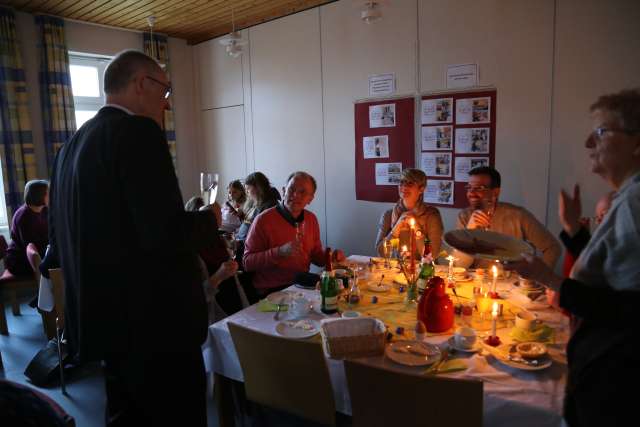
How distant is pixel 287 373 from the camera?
166cm

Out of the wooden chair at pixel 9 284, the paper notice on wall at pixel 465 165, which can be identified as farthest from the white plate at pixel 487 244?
the wooden chair at pixel 9 284

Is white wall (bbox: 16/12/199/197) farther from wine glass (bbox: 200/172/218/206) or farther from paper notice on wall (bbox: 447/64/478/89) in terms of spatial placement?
wine glass (bbox: 200/172/218/206)

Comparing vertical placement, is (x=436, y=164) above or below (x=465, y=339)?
above

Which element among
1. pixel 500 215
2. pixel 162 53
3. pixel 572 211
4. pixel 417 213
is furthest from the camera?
pixel 162 53

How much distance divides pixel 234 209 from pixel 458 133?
7.99ft

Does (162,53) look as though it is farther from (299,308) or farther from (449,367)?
(449,367)

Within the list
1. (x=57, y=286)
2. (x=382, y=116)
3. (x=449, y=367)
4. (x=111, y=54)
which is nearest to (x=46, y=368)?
(x=57, y=286)

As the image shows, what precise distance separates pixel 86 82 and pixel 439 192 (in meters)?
4.47

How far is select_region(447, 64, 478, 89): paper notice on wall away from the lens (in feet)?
12.0

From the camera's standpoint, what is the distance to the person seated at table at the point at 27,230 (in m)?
3.91

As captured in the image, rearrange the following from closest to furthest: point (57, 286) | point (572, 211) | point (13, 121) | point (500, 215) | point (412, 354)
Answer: point (572, 211) → point (412, 354) → point (57, 286) → point (500, 215) → point (13, 121)

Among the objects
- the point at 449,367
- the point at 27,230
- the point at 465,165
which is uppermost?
the point at 465,165

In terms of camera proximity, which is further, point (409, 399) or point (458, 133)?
point (458, 133)

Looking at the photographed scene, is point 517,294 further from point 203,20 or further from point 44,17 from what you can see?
point 44,17
